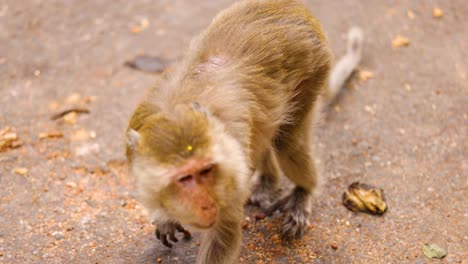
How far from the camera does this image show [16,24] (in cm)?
704

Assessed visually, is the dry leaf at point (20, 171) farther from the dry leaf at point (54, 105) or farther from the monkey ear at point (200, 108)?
the monkey ear at point (200, 108)

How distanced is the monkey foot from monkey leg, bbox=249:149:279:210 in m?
0.09

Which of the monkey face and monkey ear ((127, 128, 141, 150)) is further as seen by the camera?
monkey ear ((127, 128, 141, 150))

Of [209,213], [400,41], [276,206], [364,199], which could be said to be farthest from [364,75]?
[209,213]

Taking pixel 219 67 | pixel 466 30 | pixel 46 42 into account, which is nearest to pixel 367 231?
pixel 219 67

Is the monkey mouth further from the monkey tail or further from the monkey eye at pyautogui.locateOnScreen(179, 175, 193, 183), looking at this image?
the monkey tail

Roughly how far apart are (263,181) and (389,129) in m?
1.44

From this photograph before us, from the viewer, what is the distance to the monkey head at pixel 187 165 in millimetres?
3057

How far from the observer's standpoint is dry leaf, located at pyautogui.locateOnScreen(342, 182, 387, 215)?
4578 millimetres

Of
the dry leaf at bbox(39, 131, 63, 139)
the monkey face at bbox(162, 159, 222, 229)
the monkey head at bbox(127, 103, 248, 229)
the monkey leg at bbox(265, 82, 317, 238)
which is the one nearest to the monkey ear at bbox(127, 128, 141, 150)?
the monkey head at bbox(127, 103, 248, 229)

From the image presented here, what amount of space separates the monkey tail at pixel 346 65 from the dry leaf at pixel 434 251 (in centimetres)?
189

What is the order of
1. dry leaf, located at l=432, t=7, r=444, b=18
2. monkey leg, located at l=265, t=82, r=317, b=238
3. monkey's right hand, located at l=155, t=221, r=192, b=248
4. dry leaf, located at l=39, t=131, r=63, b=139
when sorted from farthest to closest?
1. dry leaf, located at l=432, t=7, r=444, b=18
2. dry leaf, located at l=39, t=131, r=63, b=139
3. monkey leg, located at l=265, t=82, r=317, b=238
4. monkey's right hand, located at l=155, t=221, r=192, b=248

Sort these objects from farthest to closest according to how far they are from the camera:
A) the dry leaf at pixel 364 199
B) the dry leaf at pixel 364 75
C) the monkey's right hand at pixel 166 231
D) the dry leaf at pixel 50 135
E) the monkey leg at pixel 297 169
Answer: the dry leaf at pixel 364 75, the dry leaf at pixel 50 135, the dry leaf at pixel 364 199, the monkey leg at pixel 297 169, the monkey's right hand at pixel 166 231

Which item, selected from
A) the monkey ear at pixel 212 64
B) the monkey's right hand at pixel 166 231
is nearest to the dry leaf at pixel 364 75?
the monkey ear at pixel 212 64
